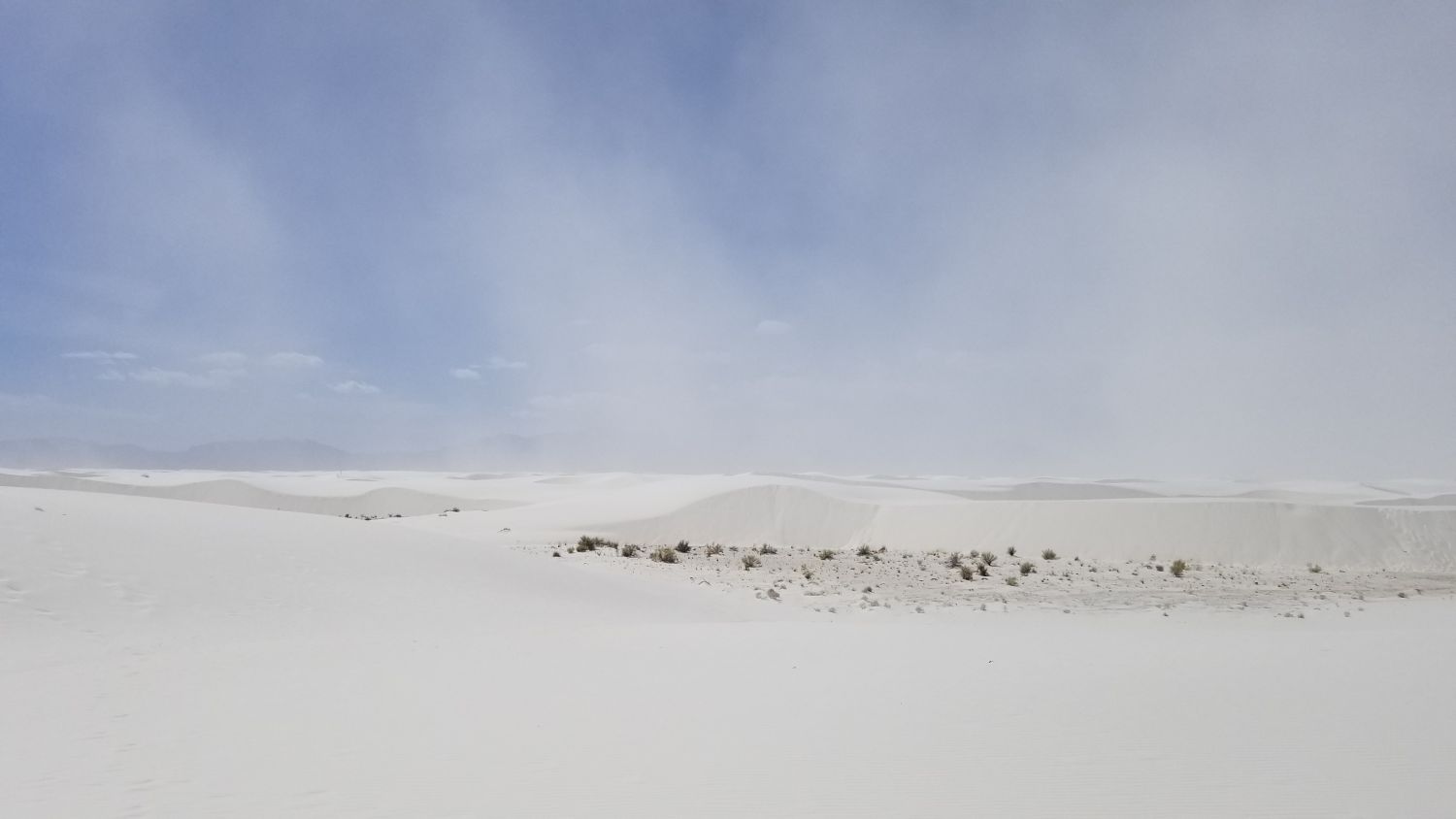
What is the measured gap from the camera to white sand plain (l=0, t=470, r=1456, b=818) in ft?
15.2

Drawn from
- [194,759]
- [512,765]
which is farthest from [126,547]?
[512,765]

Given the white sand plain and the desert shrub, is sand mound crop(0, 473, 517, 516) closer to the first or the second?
the desert shrub

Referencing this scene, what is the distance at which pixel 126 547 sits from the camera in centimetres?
1237

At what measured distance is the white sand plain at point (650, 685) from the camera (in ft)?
15.2

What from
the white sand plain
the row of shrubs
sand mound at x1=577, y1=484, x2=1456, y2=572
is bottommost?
the white sand plain

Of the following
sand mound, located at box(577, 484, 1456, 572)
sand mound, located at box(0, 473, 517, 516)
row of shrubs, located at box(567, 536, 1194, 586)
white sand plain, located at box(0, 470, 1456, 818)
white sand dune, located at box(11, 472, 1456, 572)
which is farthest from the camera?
sand mound, located at box(0, 473, 517, 516)

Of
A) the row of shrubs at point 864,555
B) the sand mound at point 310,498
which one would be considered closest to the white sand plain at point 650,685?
the row of shrubs at point 864,555

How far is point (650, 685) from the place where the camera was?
7.46 meters

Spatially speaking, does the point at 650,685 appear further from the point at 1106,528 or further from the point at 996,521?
the point at 1106,528

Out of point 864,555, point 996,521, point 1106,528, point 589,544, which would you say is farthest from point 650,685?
point 1106,528

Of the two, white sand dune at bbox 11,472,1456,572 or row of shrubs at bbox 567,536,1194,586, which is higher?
white sand dune at bbox 11,472,1456,572

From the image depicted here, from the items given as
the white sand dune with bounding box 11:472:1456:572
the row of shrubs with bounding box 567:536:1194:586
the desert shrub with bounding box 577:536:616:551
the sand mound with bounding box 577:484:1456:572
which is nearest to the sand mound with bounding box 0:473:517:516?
the white sand dune with bounding box 11:472:1456:572

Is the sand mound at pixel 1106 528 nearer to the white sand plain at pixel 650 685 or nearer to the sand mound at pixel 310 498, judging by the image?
the white sand plain at pixel 650 685

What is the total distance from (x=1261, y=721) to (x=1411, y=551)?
26.3 m
